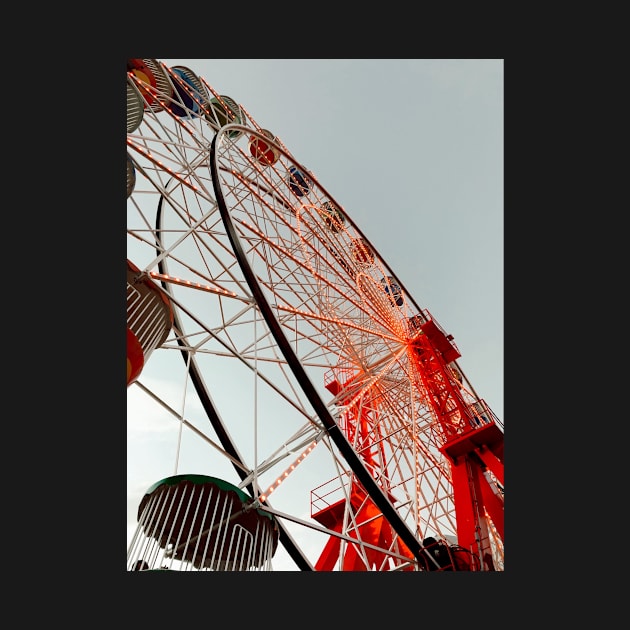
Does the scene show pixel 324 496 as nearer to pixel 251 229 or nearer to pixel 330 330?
pixel 330 330

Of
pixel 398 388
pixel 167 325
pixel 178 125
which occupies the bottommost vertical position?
pixel 167 325

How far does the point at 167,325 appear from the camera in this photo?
7121mm

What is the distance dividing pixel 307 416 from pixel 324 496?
516 centimetres

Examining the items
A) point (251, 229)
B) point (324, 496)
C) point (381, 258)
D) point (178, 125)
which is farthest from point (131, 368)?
point (381, 258)

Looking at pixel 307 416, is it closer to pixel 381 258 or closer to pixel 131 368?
pixel 131 368

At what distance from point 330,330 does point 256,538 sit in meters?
6.76

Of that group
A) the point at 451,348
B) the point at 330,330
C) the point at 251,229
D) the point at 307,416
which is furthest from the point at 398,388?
the point at 307,416

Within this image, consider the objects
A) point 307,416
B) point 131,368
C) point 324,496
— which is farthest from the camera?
point 324,496

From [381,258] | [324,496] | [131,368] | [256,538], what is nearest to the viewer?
[131,368]

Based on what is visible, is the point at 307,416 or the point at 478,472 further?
the point at 478,472

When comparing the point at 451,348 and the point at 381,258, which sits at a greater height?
the point at 381,258

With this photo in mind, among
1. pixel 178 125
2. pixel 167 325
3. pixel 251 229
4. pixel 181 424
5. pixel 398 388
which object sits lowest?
pixel 181 424

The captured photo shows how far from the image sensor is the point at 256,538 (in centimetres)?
669

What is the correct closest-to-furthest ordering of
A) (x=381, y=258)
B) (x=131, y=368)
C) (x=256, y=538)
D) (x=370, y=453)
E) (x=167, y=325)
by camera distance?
(x=131, y=368) → (x=256, y=538) → (x=167, y=325) → (x=370, y=453) → (x=381, y=258)
